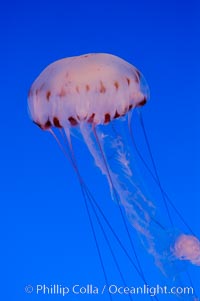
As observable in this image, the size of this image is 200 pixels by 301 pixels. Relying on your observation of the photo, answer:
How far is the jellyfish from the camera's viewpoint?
4.16m

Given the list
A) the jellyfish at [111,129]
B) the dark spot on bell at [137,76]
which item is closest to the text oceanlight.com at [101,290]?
the jellyfish at [111,129]

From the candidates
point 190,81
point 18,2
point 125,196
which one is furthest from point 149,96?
point 18,2

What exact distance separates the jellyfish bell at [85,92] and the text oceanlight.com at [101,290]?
0.92 meters

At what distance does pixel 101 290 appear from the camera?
14.4ft

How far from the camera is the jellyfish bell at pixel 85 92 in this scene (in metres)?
4.15

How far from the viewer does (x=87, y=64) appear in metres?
4.20

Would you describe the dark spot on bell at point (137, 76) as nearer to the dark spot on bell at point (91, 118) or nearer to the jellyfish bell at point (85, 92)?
the jellyfish bell at point (85, 92)

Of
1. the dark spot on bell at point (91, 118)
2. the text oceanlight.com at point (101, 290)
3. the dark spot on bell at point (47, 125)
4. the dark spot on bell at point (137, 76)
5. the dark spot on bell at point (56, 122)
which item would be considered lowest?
the text oceanlight.com at point (101, 290)

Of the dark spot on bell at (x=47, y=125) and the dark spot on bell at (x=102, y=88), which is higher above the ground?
the dark spot on bell at (x=102, y=88)

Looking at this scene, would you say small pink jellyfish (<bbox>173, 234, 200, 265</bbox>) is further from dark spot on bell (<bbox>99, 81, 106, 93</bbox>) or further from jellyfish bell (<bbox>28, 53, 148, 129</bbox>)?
dark spot on bell (<bbox>99, 81, 106, 93</bbox>)

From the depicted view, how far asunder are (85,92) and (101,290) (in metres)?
1.13

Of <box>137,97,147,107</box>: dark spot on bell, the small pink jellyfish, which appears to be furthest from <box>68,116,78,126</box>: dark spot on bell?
the small pink jellyfish


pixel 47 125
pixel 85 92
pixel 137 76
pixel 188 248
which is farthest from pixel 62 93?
pixel 188 248

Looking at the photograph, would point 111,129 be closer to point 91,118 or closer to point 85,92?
point 91,118
